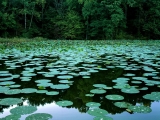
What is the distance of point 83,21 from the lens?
84.2 ft

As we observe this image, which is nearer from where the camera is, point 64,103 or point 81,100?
point 64,103

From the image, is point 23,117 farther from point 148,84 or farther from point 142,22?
point 142,22

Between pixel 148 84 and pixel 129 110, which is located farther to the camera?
pixel 148 84

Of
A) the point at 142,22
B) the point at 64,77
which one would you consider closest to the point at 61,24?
the point at 142,22

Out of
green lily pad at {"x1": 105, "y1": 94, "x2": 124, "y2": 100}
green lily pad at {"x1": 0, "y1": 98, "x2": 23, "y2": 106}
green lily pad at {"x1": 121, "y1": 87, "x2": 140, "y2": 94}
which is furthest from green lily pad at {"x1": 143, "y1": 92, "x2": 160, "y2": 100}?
green lily pad at {"x1": 0, "y1": 98, "x2": 23, "y2": 106}

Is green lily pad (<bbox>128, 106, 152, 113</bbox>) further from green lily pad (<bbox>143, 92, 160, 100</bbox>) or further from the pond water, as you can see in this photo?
green lily pad (<bbox>143, 92, 160, 100</bbox>)

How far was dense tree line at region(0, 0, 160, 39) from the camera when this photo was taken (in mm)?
21844

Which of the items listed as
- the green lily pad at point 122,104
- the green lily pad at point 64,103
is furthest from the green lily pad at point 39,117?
the green lily pad at point 122,104

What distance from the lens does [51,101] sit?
2.06 m

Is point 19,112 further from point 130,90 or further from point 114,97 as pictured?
point 130,90

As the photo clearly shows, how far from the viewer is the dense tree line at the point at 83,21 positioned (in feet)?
71.7

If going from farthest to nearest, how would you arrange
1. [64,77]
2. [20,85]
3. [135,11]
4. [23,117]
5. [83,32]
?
[135,11]
[83,32]
[64,77]
[20,85]
[23,117]

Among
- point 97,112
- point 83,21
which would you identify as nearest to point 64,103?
point 97,112

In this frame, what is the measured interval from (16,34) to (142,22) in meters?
15.7
